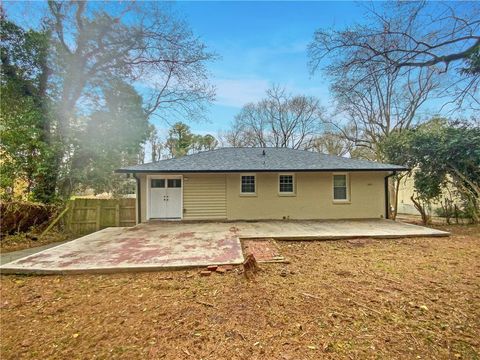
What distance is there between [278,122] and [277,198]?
63.8ft

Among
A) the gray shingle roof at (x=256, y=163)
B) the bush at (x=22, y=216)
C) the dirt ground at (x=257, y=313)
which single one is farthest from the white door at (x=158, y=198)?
the dirt ground at (x=257, y=313)

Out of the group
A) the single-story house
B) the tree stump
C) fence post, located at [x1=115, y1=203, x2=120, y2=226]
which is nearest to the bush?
fence post, located at [x1=115, y1=203, x2=120, y2=226]

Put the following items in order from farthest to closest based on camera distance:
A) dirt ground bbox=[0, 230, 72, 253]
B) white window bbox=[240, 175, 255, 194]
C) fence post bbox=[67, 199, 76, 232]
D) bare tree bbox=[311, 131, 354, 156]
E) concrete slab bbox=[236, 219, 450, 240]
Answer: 1. bare tree bbox=[311, 131, 354, 156]
2. white window bbox=[240, 175, 255, 194]
3. fence post bbox=[67, 199, 76, 232]
4. dirt ground bbox=[0, 230, 72, 253]
5. concrete slab bbox=[236, 219, 450, 240]

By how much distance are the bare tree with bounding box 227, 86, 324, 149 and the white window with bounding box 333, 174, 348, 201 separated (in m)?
16.7

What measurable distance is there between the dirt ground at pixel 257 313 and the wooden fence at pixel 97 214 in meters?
5.66

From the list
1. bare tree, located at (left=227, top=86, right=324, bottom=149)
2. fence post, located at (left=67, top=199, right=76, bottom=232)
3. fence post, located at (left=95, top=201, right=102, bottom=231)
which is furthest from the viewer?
bare tree, located at (left=227, top=86, right=324, bottom=149)

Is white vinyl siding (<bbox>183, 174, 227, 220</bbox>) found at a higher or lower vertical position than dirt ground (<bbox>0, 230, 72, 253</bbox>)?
higher

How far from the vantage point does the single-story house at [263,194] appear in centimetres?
1045

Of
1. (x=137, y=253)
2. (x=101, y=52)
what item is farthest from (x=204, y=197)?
(x=101, y=52)

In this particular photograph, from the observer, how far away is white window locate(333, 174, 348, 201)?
1071 cm

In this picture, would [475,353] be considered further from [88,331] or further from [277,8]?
[277,8]

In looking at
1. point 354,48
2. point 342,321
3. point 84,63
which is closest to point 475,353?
point 342,321

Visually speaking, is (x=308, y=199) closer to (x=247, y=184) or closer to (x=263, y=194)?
(x=263, y=194)

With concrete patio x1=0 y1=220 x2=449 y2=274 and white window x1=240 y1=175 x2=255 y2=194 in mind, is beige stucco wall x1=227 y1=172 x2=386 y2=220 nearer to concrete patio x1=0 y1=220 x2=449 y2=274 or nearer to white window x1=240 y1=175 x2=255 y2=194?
white window x1=240 y1=175 x2=255 y2=194
